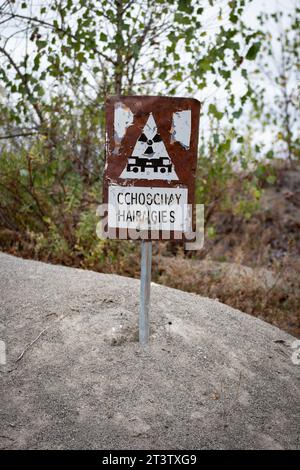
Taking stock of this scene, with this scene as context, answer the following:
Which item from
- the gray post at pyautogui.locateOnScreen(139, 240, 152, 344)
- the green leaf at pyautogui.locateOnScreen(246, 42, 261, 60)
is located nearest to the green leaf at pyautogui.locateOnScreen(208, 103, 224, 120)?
the green leaf at pyautogui.locateOnScreen(246, 42, 261, 60)

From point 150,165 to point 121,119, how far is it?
259mm

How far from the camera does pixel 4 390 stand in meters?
2.41

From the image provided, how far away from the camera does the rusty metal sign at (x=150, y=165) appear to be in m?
2.47

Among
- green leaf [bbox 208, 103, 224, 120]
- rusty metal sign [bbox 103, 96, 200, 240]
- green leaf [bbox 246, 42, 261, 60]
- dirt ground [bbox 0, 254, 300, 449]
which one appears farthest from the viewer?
green leaf [bbox 208, 103, 224, 120]

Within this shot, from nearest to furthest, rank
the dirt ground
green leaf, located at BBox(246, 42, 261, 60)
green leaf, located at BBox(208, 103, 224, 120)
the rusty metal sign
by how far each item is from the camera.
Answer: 1. the dirt ground
2. the rusty metal sign
3. green leaf, located at BBox(246, 42, 261, 60)
4. green leaf, located at BBox(208, 103, 224, 120)

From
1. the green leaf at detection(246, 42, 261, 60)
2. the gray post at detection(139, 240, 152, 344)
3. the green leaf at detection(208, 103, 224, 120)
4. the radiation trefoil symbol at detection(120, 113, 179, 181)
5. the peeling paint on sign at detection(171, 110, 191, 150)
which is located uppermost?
the green leaf at detection(246, 42, 261, 60)

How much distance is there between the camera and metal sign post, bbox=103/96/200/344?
2.47 m

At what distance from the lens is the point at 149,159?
247cm

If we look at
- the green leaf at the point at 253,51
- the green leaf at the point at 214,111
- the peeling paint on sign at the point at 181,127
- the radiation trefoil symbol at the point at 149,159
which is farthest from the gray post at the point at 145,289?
the green leaf at the point at 253,51

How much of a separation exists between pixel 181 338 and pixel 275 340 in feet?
2.47

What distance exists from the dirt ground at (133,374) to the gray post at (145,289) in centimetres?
8

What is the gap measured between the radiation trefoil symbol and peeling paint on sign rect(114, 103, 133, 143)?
85 millimetres

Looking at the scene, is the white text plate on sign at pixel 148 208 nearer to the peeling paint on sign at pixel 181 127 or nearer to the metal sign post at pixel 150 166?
the metal sign post at pixel 150 166

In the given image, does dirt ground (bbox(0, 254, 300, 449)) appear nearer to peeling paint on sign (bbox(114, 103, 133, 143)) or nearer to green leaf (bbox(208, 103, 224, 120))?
peeling paint on sign (bbox(114, 103, 133, 143))
